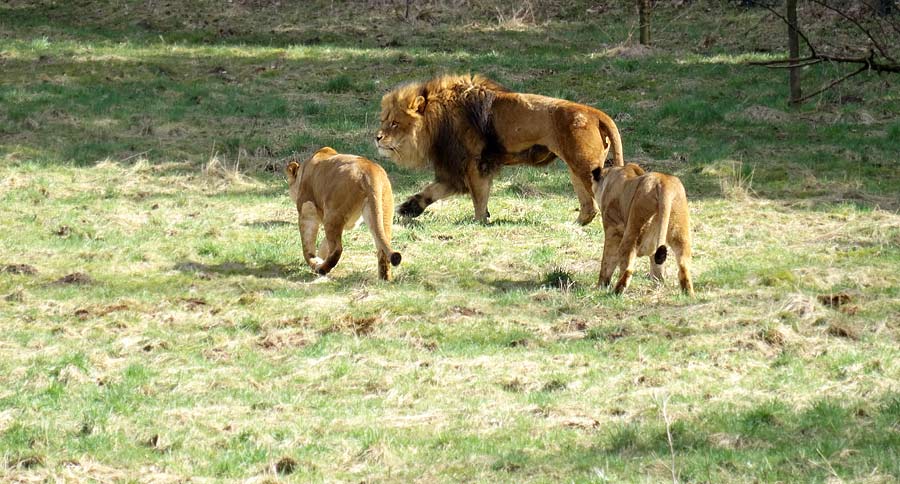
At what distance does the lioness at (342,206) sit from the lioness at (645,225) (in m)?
1.85

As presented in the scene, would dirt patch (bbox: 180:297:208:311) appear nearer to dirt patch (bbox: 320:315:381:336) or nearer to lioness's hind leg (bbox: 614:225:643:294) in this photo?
dirt patch (bbox: 320:315:381:336)

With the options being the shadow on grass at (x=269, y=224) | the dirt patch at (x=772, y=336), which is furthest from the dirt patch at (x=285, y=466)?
the shadow on grass at (x=269, y=224)

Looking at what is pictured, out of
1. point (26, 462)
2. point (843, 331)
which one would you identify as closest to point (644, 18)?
point (843, 331)

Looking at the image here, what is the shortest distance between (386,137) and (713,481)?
866 centimetres

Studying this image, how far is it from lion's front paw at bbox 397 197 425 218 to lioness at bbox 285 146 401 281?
8.41 ft

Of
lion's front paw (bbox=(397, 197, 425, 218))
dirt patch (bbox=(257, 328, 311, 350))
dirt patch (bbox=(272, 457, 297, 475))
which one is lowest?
lion's front paw (bbox=(397, 197, 425, 218))

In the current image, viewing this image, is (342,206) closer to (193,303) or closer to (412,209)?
(193,303)

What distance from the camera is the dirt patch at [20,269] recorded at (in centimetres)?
1178

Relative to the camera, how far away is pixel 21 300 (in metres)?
10.8

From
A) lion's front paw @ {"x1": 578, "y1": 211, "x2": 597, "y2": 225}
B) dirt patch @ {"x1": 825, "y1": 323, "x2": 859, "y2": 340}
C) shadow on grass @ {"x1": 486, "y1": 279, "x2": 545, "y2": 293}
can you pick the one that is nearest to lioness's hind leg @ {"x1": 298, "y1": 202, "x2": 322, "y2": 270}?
shadow on grass @ {"x1": 486, "y1": 279, "x2": 545, "y2": 293}

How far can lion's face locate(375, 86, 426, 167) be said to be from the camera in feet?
47.1

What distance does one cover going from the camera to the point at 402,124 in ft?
47.1

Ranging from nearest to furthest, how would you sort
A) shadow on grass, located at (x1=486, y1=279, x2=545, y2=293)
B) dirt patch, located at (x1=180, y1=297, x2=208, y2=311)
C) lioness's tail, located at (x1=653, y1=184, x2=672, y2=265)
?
lioness's tail, located at (x1=653, y1=184, x2=672, y2=265), dirt patch, located at (x1=180, y1=297, x2=208, y2=311), shadow on grass, located at (x1=486, y1=279, x2=545, y2=293)

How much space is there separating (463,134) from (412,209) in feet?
3.24
